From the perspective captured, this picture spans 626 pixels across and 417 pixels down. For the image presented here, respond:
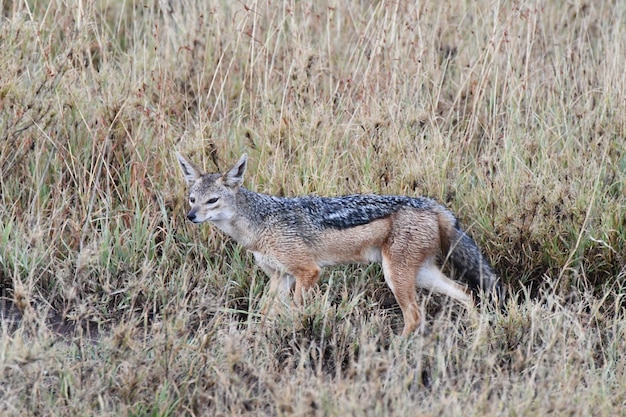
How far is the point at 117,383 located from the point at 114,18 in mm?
5325

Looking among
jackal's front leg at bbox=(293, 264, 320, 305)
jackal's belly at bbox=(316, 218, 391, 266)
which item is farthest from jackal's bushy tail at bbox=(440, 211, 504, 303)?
jackal's front leg at bbox=(293, 264, 320, 305)

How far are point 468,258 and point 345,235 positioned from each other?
30.7 inches

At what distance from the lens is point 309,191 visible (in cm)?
700

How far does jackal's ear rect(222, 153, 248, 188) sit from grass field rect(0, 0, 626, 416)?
423mm

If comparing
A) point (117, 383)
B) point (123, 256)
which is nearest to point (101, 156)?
point (123, 256)

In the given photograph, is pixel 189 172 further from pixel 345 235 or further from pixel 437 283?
pixel 437 283

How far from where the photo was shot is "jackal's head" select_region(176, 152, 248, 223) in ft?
20.6

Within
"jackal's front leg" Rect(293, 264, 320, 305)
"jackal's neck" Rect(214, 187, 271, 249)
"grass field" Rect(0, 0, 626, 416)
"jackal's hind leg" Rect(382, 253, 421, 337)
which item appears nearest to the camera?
"grass field" Rect(0, 0, 626, 416)

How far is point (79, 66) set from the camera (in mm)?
7938

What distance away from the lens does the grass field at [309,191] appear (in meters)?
4.86

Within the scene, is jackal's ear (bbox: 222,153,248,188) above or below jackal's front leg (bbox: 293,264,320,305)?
above

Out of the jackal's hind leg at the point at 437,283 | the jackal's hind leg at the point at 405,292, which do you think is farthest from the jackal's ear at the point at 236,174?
the jackal's hind leg at the point at 437,283

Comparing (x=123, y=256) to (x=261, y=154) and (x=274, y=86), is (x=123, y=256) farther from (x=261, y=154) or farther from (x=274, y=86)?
(x=274, y=86)

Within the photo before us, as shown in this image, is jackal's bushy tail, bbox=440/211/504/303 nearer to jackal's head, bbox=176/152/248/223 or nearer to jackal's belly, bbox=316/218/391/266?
jackal's belly, bbox=316/218/391/266
